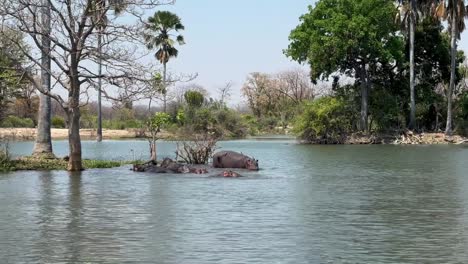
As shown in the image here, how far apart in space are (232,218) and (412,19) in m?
46.5

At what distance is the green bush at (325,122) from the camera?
5859cm

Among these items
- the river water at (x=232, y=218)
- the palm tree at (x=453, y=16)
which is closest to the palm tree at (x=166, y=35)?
the palm tree at (x=453, y=16)

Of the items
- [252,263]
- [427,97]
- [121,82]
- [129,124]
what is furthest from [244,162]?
[129,124]

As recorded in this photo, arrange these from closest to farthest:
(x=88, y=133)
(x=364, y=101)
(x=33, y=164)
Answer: (x=33, y=164) < (x=364, y=101) < (x=88, y=133)

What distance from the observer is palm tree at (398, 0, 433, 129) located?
57.5 metres

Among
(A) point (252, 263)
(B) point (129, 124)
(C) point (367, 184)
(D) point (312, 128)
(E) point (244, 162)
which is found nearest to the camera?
(A) point (252, 263)

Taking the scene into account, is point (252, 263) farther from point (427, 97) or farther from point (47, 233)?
point (427, 97)

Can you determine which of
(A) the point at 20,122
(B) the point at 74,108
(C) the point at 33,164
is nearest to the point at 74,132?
(B) the point at 74,108

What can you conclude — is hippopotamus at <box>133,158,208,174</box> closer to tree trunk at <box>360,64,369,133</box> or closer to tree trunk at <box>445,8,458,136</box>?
tree trunk at <box>360,64,369,133</box>

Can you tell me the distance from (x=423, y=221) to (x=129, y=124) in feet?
242

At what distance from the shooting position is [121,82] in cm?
2566

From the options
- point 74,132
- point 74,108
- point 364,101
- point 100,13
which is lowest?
point 74,132

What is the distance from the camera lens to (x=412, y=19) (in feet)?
188

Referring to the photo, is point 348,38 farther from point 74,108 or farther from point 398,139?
point 74,108
